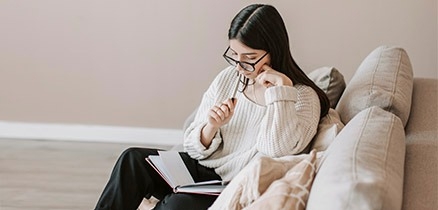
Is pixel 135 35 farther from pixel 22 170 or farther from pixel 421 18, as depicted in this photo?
pixel 421 18

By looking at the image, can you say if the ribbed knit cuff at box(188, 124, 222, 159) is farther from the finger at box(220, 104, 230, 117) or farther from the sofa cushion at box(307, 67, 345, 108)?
the sofa cushion at box(307, 67, 345, 108)

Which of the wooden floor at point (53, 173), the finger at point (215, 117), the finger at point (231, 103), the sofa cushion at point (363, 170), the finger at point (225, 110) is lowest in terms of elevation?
the wooden floor at point (53, 173)

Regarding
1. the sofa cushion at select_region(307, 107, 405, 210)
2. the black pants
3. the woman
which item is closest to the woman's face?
the woman

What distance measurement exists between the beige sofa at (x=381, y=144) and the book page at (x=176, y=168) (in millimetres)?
285

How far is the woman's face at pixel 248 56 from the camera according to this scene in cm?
194

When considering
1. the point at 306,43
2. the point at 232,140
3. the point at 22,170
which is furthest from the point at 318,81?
the point at 22,170

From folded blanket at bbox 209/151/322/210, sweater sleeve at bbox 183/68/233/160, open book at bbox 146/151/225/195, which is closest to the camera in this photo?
folded blanket at bbox 209/151/322/210

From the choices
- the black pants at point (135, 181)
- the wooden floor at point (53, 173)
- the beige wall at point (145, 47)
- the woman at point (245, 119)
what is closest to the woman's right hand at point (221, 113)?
the woman at point (245, 119)

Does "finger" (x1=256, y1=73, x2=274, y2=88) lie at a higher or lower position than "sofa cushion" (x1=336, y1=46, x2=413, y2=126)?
higher

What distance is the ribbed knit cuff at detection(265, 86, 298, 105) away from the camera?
73.1 inches

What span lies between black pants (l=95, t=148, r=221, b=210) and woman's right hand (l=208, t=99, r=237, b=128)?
210 millimetres

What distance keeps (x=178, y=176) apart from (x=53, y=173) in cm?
130

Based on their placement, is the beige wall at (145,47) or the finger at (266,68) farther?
the beige wall at (145,47)

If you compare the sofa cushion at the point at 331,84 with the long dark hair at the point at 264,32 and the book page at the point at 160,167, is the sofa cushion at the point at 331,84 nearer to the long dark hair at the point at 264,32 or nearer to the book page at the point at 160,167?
the long dark hair at the point at 264,32
